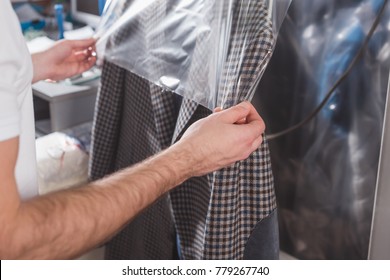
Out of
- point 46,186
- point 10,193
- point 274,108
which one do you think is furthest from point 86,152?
point 10,193

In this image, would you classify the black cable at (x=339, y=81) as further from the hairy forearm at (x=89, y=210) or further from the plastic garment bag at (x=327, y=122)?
the hairy forearm at (x=89, y=210)

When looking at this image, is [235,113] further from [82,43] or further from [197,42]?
[82,43]

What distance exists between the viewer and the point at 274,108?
1585mm

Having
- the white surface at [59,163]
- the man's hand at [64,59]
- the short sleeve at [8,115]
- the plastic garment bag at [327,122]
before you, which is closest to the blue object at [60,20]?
the white surface at [59,163]

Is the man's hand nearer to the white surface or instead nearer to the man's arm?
the white surface

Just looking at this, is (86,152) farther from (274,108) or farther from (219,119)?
(219,119)

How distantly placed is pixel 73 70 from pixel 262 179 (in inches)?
24.8

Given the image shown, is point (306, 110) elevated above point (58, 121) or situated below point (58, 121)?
above

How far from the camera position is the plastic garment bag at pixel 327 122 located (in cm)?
135

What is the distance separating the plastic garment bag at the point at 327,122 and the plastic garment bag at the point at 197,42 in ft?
1.43

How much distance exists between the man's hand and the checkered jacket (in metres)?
0.07

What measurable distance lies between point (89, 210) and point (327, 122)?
867 millimetres

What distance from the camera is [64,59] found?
1391 mm

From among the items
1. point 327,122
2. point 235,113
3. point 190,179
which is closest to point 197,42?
point 235,113
